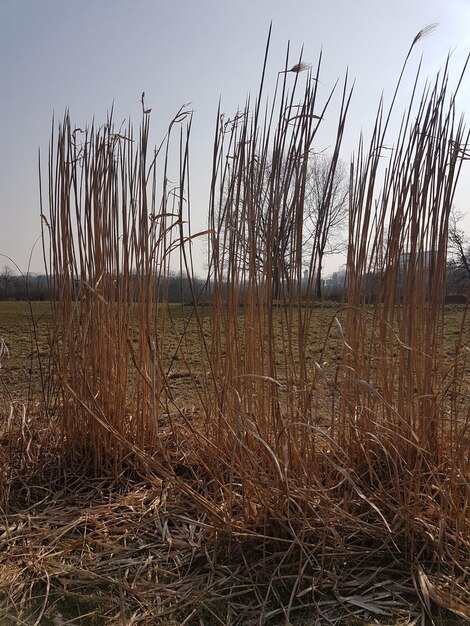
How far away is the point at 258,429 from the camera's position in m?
0.93

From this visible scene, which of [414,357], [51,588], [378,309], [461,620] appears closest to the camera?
[461,620]

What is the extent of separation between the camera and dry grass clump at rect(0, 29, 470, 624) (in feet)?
2.88

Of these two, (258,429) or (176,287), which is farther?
(176,287)

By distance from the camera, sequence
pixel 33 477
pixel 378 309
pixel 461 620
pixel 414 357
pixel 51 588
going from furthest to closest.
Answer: pixel 33 477, pixel 378 309, pixel 414 357, pixel 51 588, pixel 461 620

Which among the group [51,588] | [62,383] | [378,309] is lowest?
[51,588]

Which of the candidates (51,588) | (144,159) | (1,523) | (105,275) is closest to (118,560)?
(51,588)

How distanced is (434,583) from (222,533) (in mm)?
385

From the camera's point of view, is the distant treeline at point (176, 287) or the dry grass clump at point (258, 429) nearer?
the dry grass clump at point (258, 429)

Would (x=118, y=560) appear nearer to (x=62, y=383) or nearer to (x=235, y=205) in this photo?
(x=62, y=383)

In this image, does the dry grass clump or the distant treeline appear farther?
the distant treeline

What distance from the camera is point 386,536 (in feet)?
3.06

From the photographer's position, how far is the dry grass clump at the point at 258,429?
0.88 meters

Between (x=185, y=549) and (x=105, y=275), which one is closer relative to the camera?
(x=185, y=549)

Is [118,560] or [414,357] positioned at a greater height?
[414,357]
